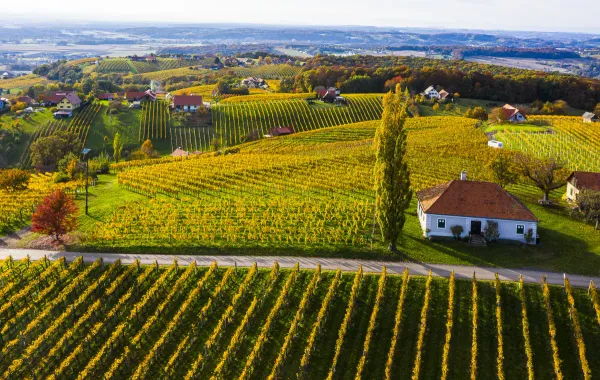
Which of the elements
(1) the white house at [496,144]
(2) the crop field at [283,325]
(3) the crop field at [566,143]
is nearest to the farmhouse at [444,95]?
(3) the crop field at [566,143]

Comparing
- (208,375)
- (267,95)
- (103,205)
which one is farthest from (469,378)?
(267,95)

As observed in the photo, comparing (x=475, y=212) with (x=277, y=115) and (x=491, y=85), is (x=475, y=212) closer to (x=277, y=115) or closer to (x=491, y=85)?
(x=277, y=115)

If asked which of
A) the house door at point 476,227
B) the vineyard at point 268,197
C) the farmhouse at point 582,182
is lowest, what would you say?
the vineyard at point 268,197

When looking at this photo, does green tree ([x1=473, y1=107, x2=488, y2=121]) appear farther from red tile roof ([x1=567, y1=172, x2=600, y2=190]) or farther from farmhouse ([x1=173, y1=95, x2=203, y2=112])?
red tile roof ([x1=567, y1=172, x2=600, y2=190])

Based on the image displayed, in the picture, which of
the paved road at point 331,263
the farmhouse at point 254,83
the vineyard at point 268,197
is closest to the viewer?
the paved road at point 331,263

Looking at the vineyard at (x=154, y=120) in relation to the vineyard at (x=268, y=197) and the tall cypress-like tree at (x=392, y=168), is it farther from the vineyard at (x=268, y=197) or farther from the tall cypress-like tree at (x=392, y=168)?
the tall cypress-like tree at (x=392, y=168)

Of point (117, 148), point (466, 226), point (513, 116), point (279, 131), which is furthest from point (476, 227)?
point (513, 116)

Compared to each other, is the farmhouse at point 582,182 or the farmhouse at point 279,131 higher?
the farmhouse at point 582,182
